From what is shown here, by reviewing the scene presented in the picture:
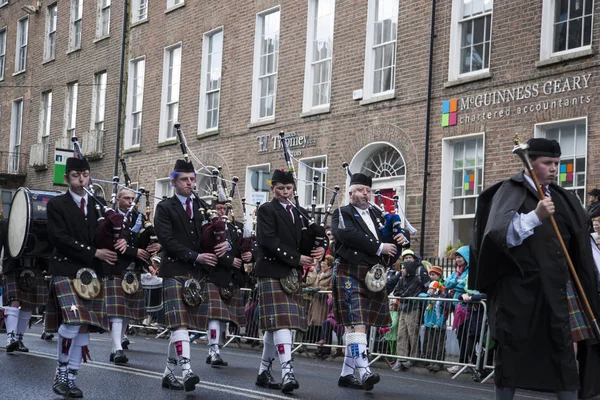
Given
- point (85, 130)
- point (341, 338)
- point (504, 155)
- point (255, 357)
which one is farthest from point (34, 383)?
point (85, 130)

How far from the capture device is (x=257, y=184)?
2217 centimetres

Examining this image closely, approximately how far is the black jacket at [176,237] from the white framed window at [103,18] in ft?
72.0

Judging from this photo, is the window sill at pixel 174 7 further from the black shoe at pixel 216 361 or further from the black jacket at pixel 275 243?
the black jacket at pixel 275 243

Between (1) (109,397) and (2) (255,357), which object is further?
(2) (255,357)

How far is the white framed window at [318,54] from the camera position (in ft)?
71.8

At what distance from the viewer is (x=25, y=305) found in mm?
13453

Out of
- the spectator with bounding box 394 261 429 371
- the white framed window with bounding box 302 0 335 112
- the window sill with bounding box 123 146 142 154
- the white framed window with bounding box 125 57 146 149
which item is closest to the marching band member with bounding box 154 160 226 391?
the spectator with bounding box 394 261 429 371

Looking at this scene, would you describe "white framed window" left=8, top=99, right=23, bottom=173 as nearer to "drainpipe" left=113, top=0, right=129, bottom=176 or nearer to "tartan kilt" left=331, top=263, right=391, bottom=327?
"drainpipe" left=113, top=0, right=129, bottom=176

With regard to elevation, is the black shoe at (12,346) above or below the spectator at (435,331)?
below

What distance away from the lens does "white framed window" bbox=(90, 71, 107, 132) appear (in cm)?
3076

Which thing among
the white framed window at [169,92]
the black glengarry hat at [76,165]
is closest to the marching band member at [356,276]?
the black glengarry hat at [76,165]

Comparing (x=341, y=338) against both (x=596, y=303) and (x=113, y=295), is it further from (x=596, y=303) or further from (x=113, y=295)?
(x=596, y=303)

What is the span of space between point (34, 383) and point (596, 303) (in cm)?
532

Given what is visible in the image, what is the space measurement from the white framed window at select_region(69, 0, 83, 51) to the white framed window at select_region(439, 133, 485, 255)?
17032 millimetres
